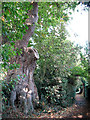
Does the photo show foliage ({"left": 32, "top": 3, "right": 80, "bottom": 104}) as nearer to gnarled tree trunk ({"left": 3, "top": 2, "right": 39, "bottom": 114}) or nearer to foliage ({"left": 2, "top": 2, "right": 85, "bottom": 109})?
foliage ({"left": 2, "top": 2, "right": 85, "bottom": 109})

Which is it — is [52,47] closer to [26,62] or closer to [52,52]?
[52,52]

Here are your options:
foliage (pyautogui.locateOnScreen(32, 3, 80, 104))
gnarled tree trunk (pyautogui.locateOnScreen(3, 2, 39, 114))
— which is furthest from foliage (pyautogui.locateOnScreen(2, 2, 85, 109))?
gnarled tree trunk (pyautogui.locateOnScreen(3, 2, 39, 114))

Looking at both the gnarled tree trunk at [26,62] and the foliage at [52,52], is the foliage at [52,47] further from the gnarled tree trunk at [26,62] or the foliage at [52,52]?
the gnarled tree trunk at [26,62]

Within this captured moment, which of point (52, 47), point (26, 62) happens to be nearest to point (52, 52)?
point (52, 47)

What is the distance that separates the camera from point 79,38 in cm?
473

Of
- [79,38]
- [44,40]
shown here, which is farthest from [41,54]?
[79,38]

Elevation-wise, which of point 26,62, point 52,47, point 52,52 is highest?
point 52,47

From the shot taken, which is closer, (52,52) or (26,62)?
(26,62)

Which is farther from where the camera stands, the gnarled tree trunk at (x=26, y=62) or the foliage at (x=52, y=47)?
the foliage at (x=52, y=47)

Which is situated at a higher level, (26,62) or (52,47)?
(52,47)

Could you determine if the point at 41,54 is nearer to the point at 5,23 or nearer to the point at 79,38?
the point at 79,38

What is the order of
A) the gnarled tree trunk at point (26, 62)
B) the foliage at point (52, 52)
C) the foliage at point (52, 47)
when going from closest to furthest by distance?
the gnarled tree trunk at point (26, 62) < the foliage at point (52, 47) < the foliage at point (52, 52)

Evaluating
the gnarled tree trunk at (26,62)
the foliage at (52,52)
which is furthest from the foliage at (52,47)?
the gnarled tree trunk at (26,62)

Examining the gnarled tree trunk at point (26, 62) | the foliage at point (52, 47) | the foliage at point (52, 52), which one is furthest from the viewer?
the foliage at point (52, 52)
